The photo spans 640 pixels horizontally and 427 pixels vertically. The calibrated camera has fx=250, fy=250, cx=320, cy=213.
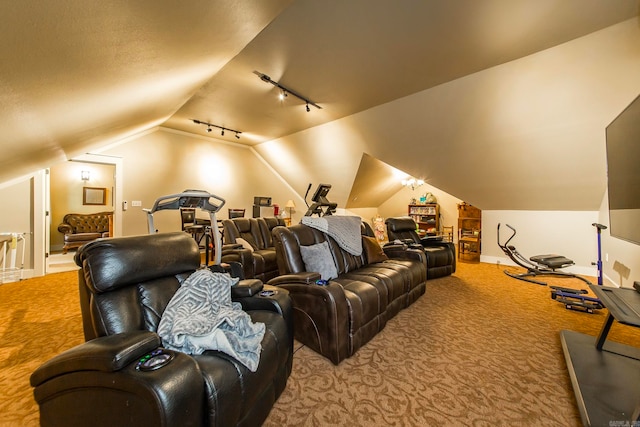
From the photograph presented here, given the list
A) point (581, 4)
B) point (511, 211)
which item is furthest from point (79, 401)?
point (511, 211)

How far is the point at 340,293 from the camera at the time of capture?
6.33ft

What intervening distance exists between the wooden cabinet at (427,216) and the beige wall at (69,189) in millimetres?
8472

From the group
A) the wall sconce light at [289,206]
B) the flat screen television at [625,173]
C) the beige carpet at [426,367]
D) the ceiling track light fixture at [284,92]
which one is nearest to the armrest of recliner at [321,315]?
the beige carpet at [426,367]

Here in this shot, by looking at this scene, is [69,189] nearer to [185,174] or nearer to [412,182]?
[185,174]

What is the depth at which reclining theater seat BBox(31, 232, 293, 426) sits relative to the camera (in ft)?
2.76

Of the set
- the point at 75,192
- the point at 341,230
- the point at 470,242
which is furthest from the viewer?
the point at 75,192

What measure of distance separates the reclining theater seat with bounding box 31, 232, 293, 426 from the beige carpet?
0.40 meters

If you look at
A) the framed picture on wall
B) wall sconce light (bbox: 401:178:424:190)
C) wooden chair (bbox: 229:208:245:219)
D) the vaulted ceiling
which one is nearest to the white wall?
the vaulted ceiling

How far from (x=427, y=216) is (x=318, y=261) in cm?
583

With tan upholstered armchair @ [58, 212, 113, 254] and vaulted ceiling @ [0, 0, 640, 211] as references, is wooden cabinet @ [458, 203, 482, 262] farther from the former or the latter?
tan upholstered armchair @ [58, 212, 113, 254]

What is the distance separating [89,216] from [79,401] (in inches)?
283

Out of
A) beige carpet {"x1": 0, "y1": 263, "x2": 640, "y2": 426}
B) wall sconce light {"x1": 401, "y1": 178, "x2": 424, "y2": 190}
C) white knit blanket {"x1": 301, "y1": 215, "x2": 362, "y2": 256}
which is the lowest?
beige carpet {"x1": 0, "y1": 263, "x2": 640, "y2": 426}

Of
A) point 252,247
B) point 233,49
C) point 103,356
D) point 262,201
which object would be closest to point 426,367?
point 103,356

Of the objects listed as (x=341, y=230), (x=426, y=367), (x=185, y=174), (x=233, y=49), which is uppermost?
(x=233, y=49)
